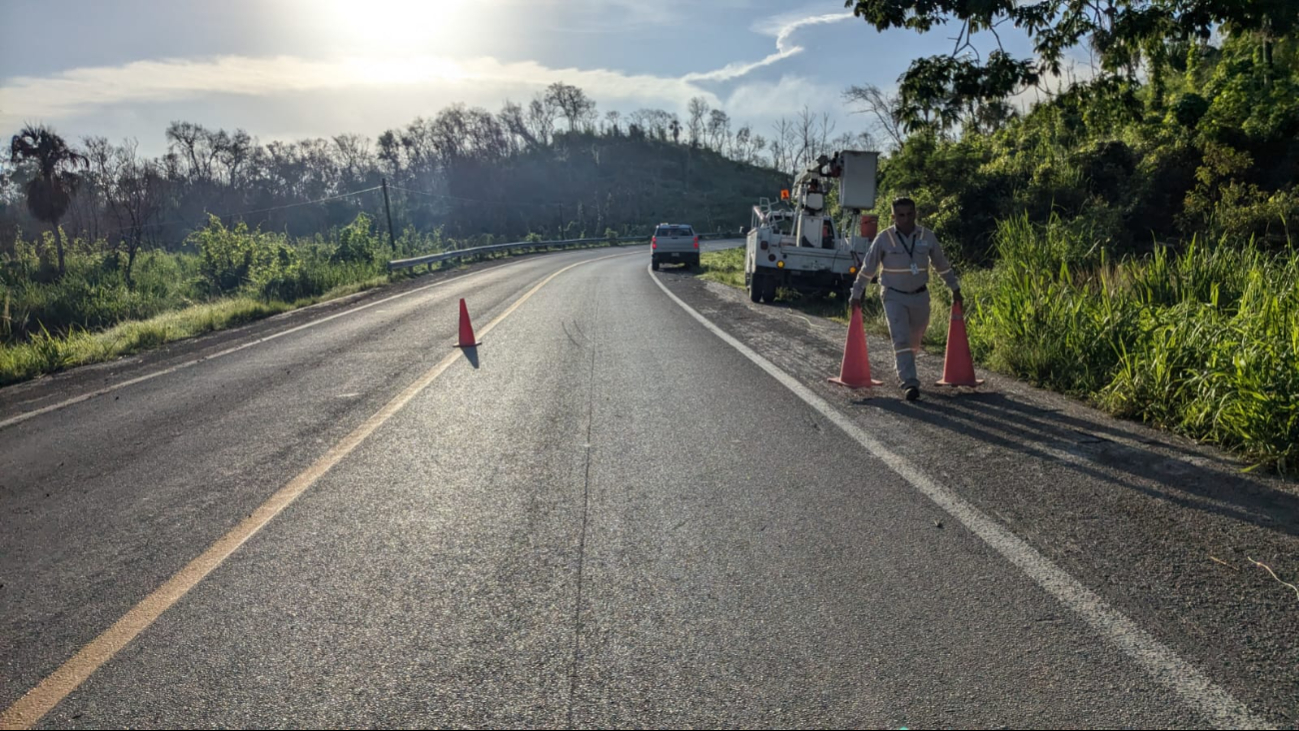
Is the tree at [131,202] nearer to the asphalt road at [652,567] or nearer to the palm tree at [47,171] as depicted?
the palm tree at [47,171]

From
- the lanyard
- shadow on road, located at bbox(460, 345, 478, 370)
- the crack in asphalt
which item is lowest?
the crack in asphalt

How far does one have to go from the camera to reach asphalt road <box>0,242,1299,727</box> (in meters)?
2.68

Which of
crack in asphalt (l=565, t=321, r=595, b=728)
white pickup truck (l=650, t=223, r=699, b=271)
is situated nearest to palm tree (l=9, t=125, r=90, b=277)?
white pickup truck (l=650, t=223, r=699, b=271)

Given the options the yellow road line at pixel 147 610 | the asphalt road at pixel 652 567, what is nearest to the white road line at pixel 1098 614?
the asphalt road at pixel 652 567

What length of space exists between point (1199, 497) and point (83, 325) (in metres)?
23.0

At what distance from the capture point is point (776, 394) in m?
7.51

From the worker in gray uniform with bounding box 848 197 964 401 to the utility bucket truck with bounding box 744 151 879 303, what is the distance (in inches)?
294

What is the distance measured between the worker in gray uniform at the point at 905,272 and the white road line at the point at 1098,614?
2235mm

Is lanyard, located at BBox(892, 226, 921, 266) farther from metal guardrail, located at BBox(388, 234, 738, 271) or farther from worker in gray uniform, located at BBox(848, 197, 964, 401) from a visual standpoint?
metal guardrail, located at BBox(388, 234, 738, 271)

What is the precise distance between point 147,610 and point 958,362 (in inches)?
259

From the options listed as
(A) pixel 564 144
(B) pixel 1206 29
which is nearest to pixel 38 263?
(B) pixel 1206 29

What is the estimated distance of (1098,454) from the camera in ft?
17.5

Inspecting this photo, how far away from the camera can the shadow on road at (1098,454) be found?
4332 mm

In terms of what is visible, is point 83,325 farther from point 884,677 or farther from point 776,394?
point 884,677
